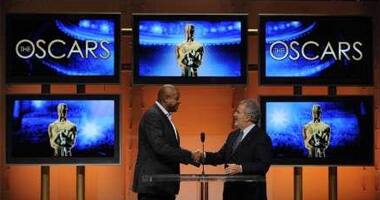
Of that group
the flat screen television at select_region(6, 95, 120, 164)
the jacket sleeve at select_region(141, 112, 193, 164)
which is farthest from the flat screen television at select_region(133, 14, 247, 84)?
the jacket sleeve at select_region(141, 112, 193, 164)

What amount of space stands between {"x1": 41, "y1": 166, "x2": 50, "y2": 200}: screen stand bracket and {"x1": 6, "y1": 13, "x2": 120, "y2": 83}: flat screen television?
2.94 feet

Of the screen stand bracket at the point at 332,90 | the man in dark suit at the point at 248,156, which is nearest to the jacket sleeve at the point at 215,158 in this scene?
the man in dark suit at the point at 248,156

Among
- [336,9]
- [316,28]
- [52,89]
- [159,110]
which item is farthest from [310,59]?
[52,89]

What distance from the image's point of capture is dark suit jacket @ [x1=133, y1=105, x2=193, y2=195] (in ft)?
17.4

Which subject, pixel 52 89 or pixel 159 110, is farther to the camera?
pixel 52 89

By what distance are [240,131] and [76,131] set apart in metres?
2.34

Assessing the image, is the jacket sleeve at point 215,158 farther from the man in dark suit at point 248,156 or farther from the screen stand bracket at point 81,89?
the screen stand bracket at point 81,89

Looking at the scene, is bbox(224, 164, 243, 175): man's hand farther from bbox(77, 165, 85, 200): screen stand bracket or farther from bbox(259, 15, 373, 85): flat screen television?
bbox(77, 165, 85, 200): screen stand bracket

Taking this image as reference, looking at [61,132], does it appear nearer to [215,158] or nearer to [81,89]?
[81,89]

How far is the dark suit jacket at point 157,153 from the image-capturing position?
5305 millimetres

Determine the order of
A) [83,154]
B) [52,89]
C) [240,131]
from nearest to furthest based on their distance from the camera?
[240,131] → [83,154] → [52,89]

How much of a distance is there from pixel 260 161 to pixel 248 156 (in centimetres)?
10

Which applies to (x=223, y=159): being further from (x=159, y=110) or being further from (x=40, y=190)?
(x=40, y=190)

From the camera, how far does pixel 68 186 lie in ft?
25.1
